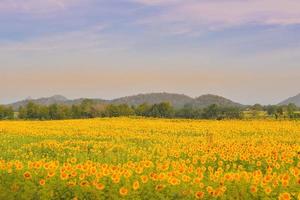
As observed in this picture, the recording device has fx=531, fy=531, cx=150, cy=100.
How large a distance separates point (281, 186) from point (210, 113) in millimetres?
61682

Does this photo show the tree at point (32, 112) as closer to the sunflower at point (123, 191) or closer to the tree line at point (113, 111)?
the tree line at point (113, 111)

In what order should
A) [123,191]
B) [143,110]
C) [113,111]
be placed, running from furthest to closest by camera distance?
[113,111] < [143,110] < [123,191]

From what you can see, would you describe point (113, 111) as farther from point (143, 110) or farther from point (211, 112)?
point (211, 112)

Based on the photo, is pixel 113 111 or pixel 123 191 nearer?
pixel 123 191

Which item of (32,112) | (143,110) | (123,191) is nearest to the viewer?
(123,191)

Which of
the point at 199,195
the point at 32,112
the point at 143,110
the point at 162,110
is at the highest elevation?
the point at 32,112

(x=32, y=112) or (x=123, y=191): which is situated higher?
(x=32, y=112)

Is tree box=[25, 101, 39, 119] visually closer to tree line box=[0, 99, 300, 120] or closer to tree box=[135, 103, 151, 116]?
tree line box=[0, 99, 300, 120]

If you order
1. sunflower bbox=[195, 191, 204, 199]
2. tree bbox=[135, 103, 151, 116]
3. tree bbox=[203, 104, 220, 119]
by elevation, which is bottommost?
sunflower bbox=[195, 191, 204, 199]

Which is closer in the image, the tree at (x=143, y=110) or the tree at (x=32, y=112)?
the tree at (x=143, y=110)

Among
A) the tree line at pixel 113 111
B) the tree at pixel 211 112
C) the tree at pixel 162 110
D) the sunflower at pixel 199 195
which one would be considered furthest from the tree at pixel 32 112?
the sunflower at pixel 199 195

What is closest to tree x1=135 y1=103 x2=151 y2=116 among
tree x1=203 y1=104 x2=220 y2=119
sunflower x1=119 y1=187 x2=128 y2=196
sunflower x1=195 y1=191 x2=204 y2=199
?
tree x1=203 y1=104 x2=220 y2=119

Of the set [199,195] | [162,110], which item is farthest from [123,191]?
[162,110]

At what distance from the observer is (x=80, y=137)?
2573cm
